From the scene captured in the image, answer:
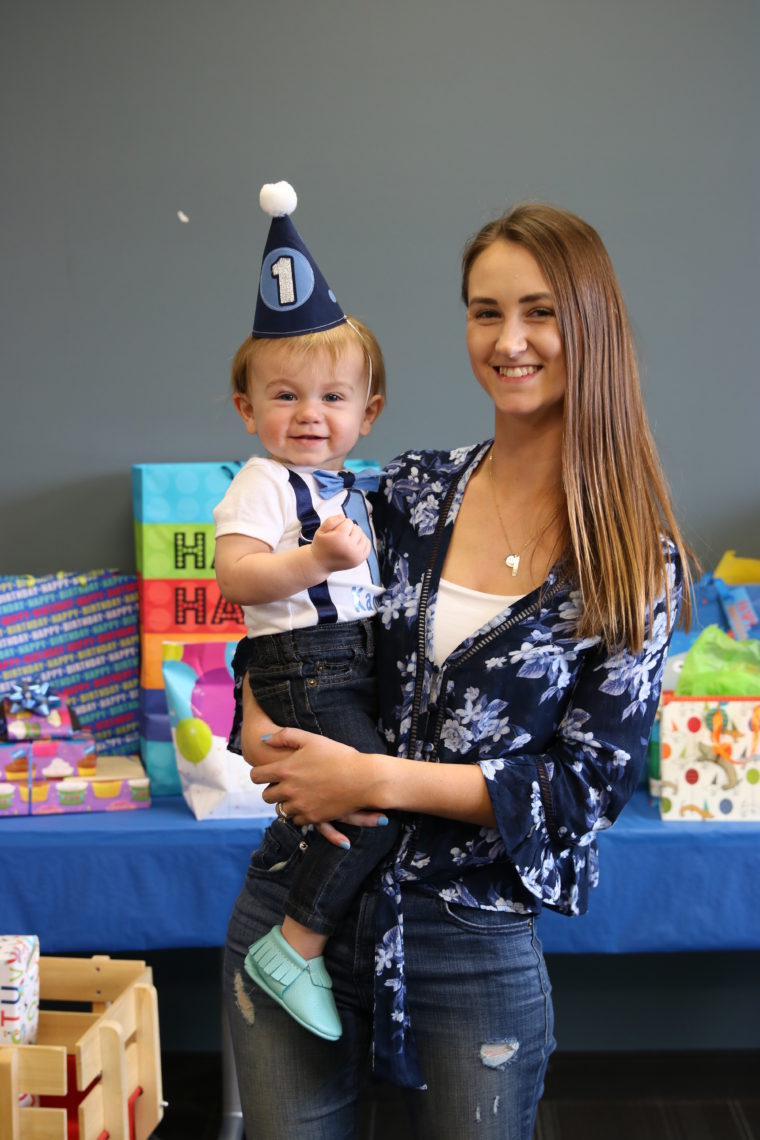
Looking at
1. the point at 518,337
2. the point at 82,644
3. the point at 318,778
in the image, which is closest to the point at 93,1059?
the point at 318,778

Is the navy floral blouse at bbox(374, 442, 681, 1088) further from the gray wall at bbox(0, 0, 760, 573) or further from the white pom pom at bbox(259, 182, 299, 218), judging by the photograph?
the gray wall at bbox(0, 0, 760, 573)

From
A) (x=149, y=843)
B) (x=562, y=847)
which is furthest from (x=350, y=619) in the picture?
(x=149, y=843)

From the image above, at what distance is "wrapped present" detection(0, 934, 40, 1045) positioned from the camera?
6.85 ft

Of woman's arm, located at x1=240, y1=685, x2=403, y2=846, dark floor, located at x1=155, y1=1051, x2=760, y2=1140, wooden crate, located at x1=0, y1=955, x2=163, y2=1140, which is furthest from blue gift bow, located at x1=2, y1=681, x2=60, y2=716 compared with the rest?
woman's arm, located at x1=240, y1=685, x2=403, y2=846

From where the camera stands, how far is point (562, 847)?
1.35 m

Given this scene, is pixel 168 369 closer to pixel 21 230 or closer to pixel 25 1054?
pixel 21 230

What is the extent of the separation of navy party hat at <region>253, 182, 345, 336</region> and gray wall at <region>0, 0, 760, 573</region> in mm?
1392

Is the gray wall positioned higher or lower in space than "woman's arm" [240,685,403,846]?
higher

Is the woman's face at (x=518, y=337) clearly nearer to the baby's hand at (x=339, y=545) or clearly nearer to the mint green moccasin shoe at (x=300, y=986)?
the baby's hand at (x=339, y=545)

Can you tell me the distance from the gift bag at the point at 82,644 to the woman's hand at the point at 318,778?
148 centimetres

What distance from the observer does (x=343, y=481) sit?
151cm

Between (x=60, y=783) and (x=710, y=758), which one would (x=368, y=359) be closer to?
(x=710, y=758)

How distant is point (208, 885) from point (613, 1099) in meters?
1.20

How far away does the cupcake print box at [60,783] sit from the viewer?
253cm
